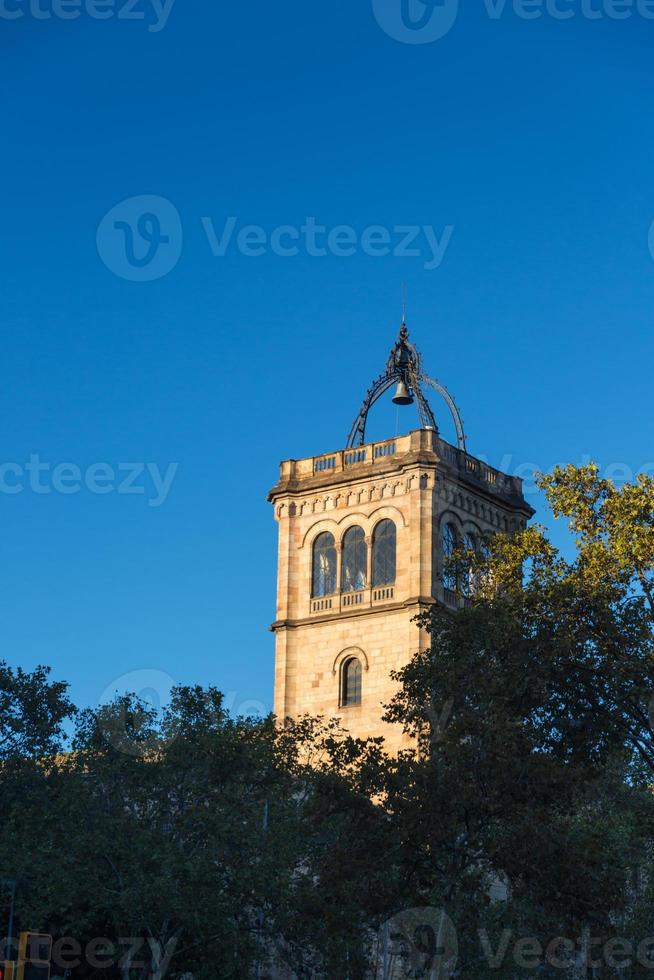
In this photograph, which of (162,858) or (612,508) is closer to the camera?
(612,508)

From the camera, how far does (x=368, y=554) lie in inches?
2862

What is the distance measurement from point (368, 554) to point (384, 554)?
781mm

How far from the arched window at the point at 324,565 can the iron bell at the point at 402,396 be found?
7484 mm

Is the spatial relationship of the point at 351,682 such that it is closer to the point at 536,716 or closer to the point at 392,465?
the point at 392,465

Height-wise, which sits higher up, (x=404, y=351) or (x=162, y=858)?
(x=404, y=351)

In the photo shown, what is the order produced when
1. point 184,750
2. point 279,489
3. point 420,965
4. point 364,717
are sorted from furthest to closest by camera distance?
point 279,489 → point 364,717 → point 184,750 → point 420,965

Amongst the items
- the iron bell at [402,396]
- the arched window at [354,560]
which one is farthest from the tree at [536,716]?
the iron bell at [402,396]

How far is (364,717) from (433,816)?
34138mm

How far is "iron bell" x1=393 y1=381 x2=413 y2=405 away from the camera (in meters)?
76.8

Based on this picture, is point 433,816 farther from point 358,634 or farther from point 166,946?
point 358,634

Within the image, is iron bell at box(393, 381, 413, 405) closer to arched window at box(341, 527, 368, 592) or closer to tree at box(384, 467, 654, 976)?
arched window at box(341, 527, 368, 592)

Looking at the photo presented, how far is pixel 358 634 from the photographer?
71.8 meters

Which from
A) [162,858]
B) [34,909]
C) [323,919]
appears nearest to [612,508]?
[323,919]

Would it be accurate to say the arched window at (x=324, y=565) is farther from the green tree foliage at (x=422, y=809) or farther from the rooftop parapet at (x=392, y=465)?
the green tree foliage at (x=422, y=809)
